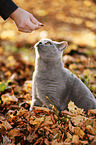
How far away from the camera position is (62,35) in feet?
17.9

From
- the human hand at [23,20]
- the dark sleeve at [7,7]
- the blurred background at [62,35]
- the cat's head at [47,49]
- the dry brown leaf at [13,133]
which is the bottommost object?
the blurred background at [62,35]

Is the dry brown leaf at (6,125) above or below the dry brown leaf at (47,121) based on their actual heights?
above

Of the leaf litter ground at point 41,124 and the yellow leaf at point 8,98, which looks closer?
the leaf litter ground at point 41,124

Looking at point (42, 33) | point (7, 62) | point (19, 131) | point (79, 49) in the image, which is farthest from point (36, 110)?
point (42, 33)

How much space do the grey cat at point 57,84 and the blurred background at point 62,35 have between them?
36.1 inches

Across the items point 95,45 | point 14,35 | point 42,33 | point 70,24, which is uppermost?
point 14,35

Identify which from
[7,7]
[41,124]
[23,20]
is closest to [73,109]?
[41,124]

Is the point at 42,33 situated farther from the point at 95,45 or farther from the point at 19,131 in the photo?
the point at 19,131

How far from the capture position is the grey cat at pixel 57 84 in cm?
240

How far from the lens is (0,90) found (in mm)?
3035

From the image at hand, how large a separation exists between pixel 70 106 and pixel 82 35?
357 cm

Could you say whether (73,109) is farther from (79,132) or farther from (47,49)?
(47,49)

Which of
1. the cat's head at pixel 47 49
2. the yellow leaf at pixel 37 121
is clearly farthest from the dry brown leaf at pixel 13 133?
the cat's head at pixel 47 49

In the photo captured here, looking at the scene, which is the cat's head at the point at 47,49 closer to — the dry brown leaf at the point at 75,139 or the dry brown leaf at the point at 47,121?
the dry brown leaf at the point at 47,121
